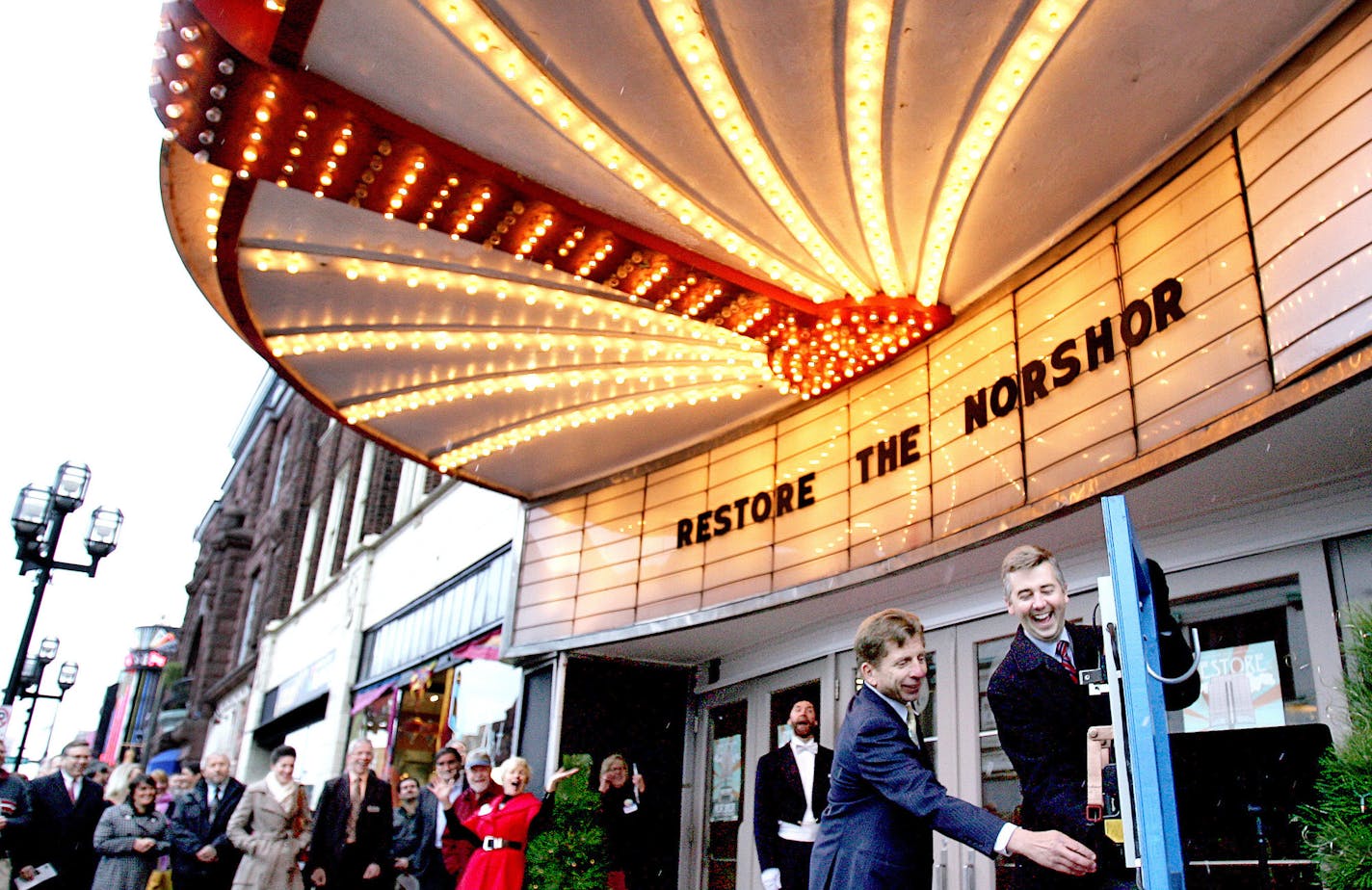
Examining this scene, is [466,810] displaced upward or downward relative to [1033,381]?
downward

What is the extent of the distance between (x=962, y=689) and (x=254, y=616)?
2860 cm

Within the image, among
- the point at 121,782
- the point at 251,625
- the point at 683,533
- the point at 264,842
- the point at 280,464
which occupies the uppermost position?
the point at 280,464

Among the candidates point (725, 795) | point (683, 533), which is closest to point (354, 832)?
point (725, 795)

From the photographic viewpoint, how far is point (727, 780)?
10.1m

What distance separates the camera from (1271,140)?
513 centimetres

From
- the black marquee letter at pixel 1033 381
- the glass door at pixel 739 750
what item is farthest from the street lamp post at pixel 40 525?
the black marquee letter at pixel 1033 381

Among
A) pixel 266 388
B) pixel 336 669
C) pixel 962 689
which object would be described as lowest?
pixel 962 689

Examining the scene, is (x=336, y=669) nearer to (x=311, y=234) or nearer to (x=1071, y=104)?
(x=311, y=234)

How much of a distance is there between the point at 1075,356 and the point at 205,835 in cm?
773

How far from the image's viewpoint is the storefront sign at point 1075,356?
5.76 metres

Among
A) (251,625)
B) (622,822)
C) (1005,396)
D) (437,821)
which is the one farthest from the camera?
(251,625)

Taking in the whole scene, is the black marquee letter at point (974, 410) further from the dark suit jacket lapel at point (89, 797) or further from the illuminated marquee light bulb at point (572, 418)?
the dark suit jacket lapel at point (89, 797)

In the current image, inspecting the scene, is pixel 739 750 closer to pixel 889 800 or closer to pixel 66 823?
pixel 66 823

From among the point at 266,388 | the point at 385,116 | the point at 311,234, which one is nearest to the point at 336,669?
the point at 311,234
